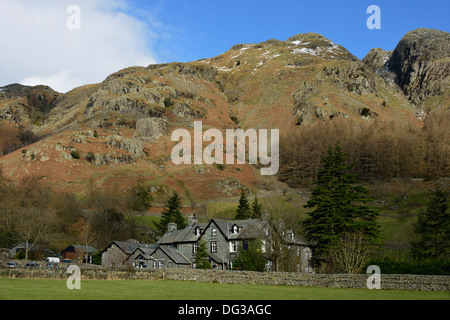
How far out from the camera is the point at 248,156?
19550cm

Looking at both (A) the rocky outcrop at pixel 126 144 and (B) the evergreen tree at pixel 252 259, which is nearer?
(B) the evergreen tree at pixel 252 259

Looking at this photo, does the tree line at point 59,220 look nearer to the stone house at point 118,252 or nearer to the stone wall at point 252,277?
the stone house at point 118,252

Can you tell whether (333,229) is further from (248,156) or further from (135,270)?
(248,156)

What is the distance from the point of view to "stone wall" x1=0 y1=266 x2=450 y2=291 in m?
36.5

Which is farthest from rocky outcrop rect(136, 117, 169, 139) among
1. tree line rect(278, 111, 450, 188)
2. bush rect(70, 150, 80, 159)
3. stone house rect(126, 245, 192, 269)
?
stone house rect(126, 245, 192, 269)

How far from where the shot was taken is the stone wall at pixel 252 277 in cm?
3650

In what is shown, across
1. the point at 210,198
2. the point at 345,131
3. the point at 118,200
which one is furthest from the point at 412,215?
the point at 345,131

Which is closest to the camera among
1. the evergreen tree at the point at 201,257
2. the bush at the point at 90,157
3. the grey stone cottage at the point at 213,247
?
the evergreen tree at the point at 201,257

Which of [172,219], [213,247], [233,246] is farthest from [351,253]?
[172,219]

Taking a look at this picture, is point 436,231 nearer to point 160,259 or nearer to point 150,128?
point 160,259

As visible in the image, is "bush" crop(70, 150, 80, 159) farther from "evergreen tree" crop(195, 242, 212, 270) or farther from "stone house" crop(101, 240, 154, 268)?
"evergreen tree" crop(195, 242, 212, 270)

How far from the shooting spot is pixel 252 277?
4575cm

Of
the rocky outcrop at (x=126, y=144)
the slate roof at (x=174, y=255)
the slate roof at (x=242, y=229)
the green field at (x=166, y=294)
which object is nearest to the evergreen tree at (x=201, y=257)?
the slate roof at (x=174, y=255)
